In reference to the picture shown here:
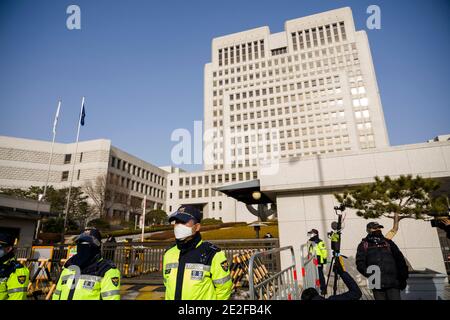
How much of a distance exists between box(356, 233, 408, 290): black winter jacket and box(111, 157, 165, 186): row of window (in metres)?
62.6

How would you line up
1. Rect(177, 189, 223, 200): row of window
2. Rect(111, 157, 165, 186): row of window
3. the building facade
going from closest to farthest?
1. the building facade
2. Rect(111, 157, 165, 186): row of window
3. Rect(177, 189, 223, 200): row of window

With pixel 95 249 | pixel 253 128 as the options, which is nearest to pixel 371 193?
pixel 95 249

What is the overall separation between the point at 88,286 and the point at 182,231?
1.18 m

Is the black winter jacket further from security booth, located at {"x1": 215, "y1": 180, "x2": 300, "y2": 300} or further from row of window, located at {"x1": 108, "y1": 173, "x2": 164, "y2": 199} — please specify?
row of window, located at {"x1": 108, "y1": 173, "x2": 164, "y2": 199}

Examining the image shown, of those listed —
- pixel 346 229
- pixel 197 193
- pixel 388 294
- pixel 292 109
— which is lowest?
pixel 388 294

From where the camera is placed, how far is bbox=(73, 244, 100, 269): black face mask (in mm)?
2873

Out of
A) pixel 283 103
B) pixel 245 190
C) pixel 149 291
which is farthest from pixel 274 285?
pixel 283 103

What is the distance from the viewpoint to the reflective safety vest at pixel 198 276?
2.71 meters

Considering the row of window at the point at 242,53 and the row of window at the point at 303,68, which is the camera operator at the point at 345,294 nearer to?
the row of window at the point at 303,68

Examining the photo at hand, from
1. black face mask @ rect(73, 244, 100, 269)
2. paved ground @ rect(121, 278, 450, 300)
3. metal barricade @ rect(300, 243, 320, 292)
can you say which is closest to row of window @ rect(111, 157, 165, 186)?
paved ground @ rect(121, 278, 450, 300)

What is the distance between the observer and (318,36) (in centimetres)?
7506

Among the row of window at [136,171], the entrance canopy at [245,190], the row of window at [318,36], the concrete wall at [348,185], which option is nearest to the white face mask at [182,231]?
the concrete wall at [348,185]

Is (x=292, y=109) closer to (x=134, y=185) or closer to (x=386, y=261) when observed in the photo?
(x=134, y=185)
